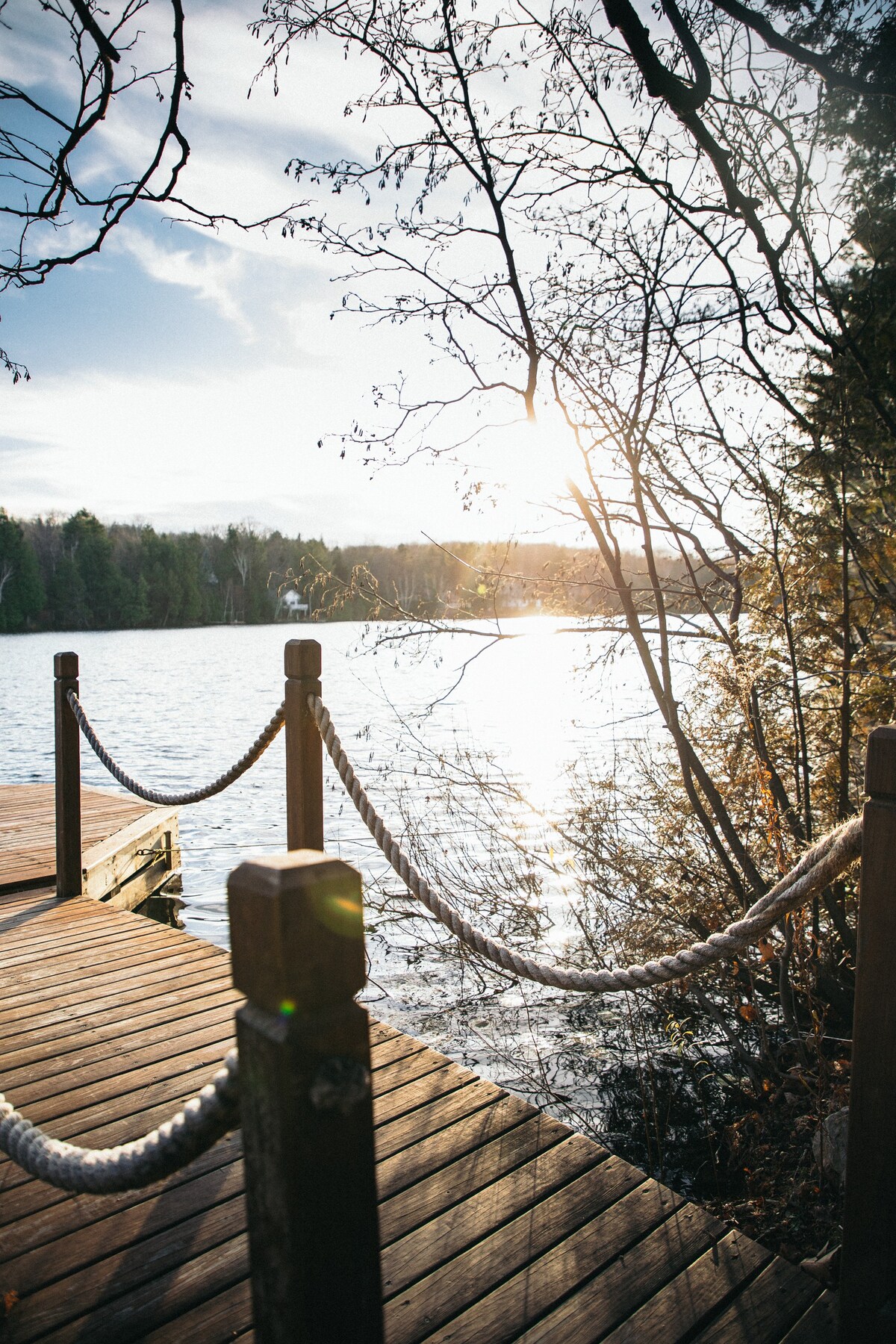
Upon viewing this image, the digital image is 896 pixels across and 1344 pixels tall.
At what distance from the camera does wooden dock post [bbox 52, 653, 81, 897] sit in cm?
467

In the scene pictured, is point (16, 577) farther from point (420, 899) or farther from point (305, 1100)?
point (305, 1100)

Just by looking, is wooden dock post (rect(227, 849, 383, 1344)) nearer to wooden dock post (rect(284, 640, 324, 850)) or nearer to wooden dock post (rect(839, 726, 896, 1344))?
wooden dock post (rect(839, 726, 896, 1344))

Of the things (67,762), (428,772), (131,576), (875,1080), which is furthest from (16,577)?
(875,1080)

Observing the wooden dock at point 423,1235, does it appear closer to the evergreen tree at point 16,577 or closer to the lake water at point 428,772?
the lake water at point 428,772

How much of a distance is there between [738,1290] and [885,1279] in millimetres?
524

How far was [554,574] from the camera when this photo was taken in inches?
208

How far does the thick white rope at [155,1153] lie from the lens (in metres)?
1.09

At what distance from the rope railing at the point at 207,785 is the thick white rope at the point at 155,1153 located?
1726mm

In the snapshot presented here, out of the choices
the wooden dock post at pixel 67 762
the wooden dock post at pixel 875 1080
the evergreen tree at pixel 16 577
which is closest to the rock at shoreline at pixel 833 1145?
the wooden dock post at pixel 875 1080

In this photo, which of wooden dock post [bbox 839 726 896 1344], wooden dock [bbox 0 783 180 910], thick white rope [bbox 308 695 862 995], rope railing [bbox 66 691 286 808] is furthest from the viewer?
wooden dock [bbox 0 783 180 910]

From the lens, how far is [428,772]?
8.28m

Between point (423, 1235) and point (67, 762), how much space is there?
11.1 ft

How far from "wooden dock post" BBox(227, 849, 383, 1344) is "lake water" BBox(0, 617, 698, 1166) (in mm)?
3296

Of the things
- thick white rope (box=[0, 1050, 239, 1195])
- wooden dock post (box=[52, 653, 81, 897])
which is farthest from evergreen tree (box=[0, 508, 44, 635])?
thick white rope (box=[0, 1050, 239, 1195])
